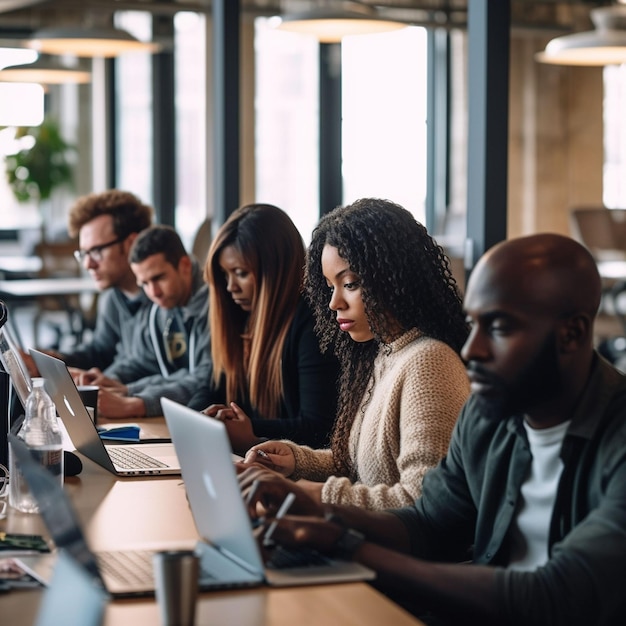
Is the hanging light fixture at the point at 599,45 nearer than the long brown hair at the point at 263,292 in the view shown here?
No

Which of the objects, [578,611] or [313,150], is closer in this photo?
[578,611]

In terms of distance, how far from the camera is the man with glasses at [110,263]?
4074 millimetres

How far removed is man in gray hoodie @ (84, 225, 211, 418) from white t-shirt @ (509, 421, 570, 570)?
166cm

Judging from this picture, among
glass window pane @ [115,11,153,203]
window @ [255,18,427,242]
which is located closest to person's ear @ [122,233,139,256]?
window @ [255,18,427,242]

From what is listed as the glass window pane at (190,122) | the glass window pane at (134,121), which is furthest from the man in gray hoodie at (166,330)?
the glass window pane at (134,121)

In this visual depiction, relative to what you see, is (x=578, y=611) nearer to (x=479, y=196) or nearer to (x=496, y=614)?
(x=496, y=614)

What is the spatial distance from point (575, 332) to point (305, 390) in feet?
4.30

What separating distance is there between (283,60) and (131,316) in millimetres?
6084

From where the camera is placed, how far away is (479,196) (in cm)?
315

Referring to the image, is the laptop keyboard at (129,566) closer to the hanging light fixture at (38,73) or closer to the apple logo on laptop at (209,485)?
the apple logo on laptop at (209,485)

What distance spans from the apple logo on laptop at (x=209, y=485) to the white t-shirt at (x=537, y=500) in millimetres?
437

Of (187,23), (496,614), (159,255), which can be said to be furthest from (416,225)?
(187,23)

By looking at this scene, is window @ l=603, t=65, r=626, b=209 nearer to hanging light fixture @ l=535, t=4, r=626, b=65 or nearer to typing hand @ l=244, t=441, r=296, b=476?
hanging light fixture @ l=535, t=4, r=626, b=65

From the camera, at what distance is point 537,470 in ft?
5.39
